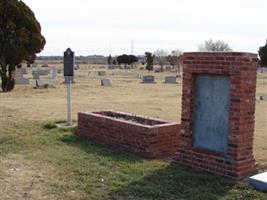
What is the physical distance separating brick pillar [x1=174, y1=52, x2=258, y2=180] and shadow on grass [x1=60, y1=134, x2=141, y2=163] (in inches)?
46.9

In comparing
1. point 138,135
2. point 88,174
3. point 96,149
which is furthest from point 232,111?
point 96,149

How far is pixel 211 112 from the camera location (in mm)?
7012

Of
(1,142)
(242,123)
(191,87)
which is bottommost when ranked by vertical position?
(1,142)

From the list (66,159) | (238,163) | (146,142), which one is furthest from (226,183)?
(66,159)

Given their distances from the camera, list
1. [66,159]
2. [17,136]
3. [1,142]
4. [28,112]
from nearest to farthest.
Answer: [66,159]
[1,142]
[17,136]
[28,112]

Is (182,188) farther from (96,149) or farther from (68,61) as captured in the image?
(68,61)

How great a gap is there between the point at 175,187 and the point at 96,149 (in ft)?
8.95

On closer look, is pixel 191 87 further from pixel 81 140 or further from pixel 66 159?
pixel 81 140

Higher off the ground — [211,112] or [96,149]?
[211,112]

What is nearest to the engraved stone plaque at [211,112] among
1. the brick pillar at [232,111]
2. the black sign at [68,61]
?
the brick pillar at [232,111]

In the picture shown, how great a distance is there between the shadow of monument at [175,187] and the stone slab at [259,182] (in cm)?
28

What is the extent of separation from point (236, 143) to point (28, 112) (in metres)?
8.78

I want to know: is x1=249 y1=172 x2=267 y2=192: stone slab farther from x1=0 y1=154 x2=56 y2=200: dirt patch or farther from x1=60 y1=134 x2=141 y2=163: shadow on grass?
x1=0 y1=154 x2=56 y2=200: dirt patch

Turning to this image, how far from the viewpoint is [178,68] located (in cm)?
6744
